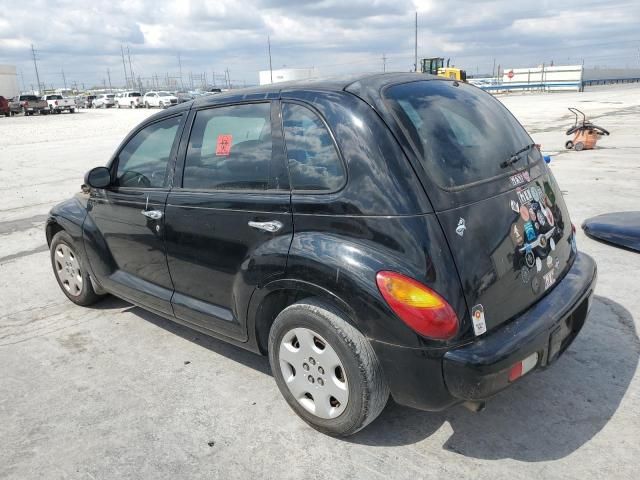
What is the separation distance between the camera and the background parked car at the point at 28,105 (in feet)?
142

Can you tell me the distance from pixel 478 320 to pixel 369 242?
1.97 ft

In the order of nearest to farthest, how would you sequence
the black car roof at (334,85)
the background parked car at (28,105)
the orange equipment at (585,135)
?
the black car roof at (334,85), the orange equipment at (585,135), the background parked car at (28,105)

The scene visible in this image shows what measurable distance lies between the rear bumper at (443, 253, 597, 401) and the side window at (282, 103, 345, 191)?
1.00m

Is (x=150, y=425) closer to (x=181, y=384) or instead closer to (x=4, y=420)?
(x=181, y=384)

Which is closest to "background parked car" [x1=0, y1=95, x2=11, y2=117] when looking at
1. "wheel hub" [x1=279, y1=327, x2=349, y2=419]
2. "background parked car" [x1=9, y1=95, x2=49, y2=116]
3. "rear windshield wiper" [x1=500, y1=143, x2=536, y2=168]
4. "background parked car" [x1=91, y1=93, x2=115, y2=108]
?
"background parked car" [x1=9, y1=95, x2=49, y2=116]

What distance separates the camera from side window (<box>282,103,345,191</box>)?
2604mm

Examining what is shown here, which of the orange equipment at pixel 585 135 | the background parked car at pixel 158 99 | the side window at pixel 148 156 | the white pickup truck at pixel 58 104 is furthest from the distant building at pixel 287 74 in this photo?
the side window at pixel 148 156

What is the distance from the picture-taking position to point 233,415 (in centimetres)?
299

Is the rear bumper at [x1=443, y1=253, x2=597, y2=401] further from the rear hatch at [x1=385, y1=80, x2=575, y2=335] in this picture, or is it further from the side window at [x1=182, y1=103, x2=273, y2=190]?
the side window at [x1=182, y1=103, x2=273, y2=190]

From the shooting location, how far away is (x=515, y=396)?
3.00 meters

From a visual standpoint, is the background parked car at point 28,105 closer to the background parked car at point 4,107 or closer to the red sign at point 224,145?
the background parked car at point 4,107

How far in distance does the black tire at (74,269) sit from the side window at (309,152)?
96.0 inches

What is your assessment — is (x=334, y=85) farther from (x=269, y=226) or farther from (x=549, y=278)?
(x=549, y=278)

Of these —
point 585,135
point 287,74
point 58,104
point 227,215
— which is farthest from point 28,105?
point 227,215
